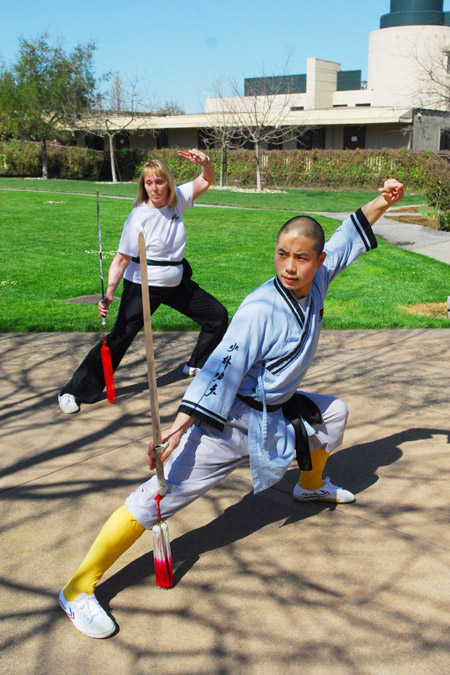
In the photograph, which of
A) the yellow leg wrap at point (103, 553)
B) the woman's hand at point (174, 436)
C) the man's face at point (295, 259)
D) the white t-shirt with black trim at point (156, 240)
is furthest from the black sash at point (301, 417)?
Answer: the white t-shirt with black trim at point (156, 240)

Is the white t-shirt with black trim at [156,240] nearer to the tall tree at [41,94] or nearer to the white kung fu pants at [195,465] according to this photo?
the white kung fu pants at [195,465]

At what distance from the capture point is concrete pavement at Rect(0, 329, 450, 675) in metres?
2.46

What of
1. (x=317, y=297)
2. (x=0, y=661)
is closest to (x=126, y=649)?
(x=0, y=661)

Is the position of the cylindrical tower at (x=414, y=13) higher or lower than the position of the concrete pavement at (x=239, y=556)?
higher

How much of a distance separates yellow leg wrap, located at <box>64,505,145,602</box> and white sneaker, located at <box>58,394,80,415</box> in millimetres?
2183

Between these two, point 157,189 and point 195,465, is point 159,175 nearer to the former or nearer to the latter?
point 157,189

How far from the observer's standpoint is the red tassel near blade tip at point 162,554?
2721 mm

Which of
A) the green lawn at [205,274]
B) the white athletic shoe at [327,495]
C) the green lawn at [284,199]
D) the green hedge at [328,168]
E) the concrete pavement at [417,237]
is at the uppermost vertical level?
the green hedge at [328,168]

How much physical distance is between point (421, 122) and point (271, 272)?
30.5 meters

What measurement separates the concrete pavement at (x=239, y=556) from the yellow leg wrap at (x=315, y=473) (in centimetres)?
13

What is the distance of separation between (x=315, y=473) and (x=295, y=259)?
1200mm

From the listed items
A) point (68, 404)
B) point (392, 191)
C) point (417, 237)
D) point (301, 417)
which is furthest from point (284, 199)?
point (301, 417)

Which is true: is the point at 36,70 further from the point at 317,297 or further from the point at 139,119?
the point at 317,297

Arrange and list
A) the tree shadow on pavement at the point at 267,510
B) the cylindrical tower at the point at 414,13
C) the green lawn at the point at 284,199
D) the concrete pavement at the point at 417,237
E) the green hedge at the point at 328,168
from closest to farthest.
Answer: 1. the tree shadow on pavement at the point at 267,510
2. the concrete pavement at the point at 417,237
3. the green lawn at the point at 284,199
4. the green hedge at the point at 328,168
5. the cylindrical tower at the point at 414,13
